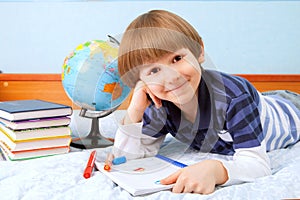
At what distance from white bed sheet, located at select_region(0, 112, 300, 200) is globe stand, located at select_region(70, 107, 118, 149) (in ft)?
0.40

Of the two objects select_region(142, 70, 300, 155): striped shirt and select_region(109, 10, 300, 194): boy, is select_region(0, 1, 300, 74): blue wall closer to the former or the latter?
select_region(142, 70, 300, 155): striped shirt

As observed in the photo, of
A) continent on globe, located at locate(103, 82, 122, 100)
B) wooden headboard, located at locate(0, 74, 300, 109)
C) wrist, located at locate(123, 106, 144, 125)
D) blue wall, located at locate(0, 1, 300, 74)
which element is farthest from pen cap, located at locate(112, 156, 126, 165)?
blue wall, located at locate(0, 1, 300, 74)

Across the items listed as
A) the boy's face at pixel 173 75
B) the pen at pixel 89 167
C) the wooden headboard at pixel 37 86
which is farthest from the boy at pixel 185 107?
the wooden headboard at pixel 37 86

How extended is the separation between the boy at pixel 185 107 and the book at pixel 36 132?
0.16 metres

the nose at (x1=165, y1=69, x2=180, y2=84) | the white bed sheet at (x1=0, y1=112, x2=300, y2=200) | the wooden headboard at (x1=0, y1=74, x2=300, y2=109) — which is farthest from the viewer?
the wooden headboard at (x1=0, y1=74, x2=300, y2=109)

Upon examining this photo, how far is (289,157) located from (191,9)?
1137mm

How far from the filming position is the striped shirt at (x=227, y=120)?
96 cm

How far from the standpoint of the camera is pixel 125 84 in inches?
45.1

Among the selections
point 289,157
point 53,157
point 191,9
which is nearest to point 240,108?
point 289,157

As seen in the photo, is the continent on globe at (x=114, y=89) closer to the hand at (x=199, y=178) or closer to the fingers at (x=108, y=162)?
the fingers at (x=108, y=162)

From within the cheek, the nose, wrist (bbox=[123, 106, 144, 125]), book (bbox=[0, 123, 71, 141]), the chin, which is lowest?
book (bbox=[0, 123, 71, 141])

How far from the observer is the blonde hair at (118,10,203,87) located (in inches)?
36.3

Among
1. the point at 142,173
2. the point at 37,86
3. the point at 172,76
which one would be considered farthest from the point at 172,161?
the point at 37,86

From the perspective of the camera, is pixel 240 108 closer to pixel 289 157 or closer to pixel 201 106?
pixel 201 106
